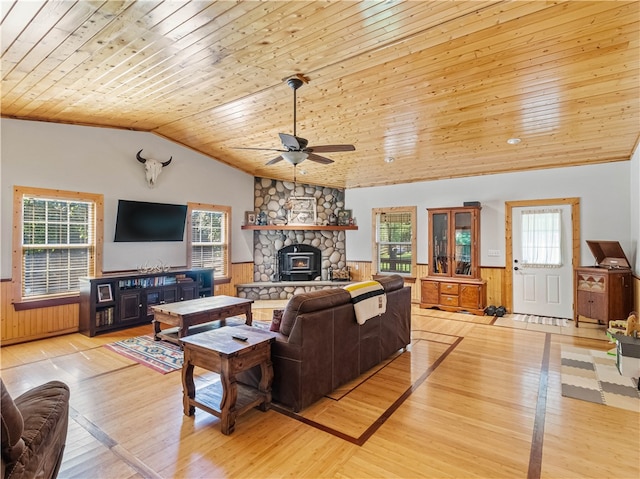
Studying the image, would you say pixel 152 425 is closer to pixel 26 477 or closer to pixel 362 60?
pixel 26 477

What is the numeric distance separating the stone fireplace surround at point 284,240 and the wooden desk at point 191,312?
255cm

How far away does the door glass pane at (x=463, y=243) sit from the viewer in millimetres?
6746

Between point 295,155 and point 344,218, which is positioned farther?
point 344,218

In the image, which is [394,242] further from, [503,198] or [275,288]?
[275,288]

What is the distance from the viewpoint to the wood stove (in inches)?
320

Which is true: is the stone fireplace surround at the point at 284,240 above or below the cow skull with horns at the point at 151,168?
below

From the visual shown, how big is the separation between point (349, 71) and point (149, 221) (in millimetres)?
4334

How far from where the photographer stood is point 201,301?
5.08 meters

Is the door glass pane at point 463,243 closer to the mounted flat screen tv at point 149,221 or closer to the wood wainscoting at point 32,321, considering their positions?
the mounted flat screen tv at point 149,221

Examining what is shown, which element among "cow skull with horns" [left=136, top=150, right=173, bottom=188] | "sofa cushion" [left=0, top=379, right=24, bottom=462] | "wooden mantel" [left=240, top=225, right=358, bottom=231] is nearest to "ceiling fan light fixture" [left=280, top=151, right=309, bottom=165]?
"sofa cushion" [left=0, top=379, right=24, bottom=462]

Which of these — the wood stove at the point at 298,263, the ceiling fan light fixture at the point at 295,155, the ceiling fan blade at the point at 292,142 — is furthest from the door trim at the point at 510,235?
the ceiling fan blade at the point at 292,142

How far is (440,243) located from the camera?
6.99m

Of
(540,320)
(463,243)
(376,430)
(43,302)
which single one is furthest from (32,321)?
(540,320)

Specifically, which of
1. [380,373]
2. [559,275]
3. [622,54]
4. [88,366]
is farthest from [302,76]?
[559,275]
